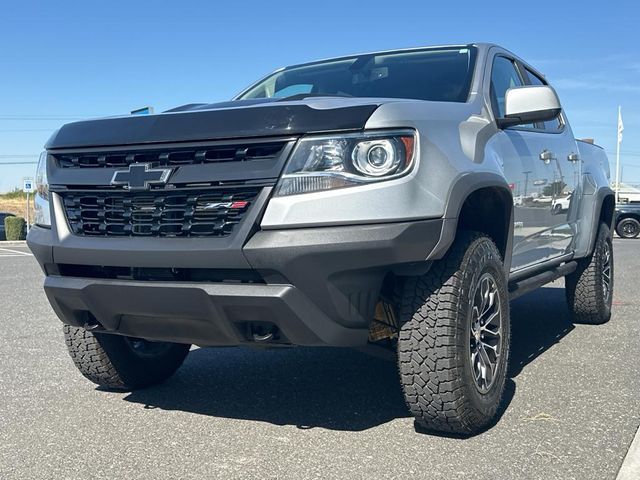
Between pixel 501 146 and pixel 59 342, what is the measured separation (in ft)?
12.0

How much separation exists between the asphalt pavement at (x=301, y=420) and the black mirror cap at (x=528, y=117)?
1.45 meters

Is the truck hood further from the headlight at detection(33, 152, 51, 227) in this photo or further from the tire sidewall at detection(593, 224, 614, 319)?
the tire sidewall at detection(593, 224, 614, 319)

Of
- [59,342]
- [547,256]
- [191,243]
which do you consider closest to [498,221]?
[547,256]

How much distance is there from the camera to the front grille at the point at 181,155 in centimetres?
303

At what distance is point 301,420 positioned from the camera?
3.69m

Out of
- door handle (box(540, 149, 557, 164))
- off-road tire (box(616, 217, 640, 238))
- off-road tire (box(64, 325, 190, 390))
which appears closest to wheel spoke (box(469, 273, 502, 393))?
door handle (box(540, 149, 557, 164))

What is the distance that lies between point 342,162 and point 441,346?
87cm

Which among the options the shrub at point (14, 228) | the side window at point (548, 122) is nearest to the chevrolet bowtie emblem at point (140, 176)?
the side window at point (548, 122)

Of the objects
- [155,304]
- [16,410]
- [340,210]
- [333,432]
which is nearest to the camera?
[340,210]

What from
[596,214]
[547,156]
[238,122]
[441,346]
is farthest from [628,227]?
[238,122]

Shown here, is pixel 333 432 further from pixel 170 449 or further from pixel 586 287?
pixel 586 287

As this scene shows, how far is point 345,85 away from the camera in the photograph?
4602 millimetres

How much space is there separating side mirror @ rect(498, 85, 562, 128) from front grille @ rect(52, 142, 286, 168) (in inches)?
60.9

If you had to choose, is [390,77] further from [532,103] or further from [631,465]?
[631,465]
